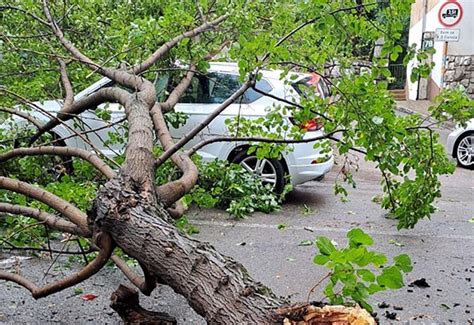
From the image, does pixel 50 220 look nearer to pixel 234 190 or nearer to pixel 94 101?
pixel 94 101

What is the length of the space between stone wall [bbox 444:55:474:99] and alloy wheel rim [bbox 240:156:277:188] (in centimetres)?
1101

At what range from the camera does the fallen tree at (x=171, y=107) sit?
2.42 meters

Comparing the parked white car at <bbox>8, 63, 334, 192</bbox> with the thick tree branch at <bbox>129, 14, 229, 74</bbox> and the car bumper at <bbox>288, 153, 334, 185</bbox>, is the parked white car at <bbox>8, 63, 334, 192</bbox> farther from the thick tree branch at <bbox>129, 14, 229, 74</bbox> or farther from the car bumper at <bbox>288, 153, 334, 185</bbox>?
the thick tree branch at <bbox>129, 14, 229, 74</bbox>

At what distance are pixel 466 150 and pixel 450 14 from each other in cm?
458

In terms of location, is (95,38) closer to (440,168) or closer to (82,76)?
(82,76)

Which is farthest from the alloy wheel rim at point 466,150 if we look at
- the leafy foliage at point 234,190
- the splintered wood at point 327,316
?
the splintered wood at point 327,316

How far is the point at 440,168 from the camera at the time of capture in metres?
4.68

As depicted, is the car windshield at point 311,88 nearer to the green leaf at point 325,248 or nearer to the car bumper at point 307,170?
the car bumper at point 307,170

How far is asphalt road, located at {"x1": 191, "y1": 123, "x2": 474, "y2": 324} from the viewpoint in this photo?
420cm

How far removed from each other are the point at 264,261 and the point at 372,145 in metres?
1.54

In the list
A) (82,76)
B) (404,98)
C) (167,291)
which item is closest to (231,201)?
(82,76)

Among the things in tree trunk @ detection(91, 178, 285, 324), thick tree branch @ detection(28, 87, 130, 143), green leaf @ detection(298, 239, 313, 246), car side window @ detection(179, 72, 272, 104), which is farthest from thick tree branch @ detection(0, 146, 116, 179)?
car side window @ detection(179, 72, 272, 104)

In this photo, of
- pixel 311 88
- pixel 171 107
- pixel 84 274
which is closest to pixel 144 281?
pixel 84 274

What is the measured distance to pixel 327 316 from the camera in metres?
2.01
